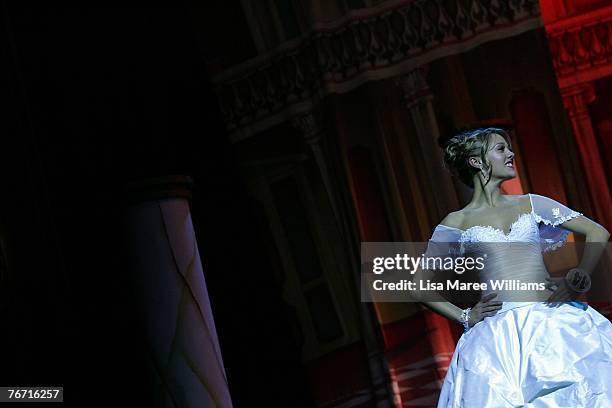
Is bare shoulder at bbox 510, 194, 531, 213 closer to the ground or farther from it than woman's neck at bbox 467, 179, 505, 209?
closer to the ground

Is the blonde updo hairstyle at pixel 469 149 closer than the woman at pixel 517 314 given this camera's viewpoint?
No

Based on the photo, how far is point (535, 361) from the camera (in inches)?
124

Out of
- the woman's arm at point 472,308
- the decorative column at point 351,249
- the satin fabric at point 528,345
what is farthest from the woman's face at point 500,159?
the decorative column at point 351,249

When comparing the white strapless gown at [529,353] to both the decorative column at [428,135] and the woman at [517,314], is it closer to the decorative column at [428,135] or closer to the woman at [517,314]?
the woman at [517,314]

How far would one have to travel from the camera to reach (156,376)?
14.0ft

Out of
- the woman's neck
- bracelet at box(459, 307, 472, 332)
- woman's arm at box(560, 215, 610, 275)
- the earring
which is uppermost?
the earring

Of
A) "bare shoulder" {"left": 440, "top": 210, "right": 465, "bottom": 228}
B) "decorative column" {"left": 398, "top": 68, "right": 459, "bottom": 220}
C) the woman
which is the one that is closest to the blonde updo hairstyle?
the woman

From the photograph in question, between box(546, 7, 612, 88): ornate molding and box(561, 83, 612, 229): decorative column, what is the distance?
2.2 inches

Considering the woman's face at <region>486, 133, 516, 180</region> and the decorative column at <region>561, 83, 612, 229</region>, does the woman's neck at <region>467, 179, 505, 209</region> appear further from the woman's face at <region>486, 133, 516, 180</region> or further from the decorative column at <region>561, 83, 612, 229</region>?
the decorative column at <region>561, 83, 612, 229</region>

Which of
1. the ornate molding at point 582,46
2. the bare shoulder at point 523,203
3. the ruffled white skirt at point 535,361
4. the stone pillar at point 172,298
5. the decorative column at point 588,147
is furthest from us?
the ornate molding at point 582,46

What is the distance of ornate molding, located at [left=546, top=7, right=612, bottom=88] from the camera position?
469 cm

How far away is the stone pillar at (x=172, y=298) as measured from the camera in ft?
14.0

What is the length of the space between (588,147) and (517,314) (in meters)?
1.58

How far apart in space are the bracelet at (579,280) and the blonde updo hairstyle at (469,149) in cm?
50
